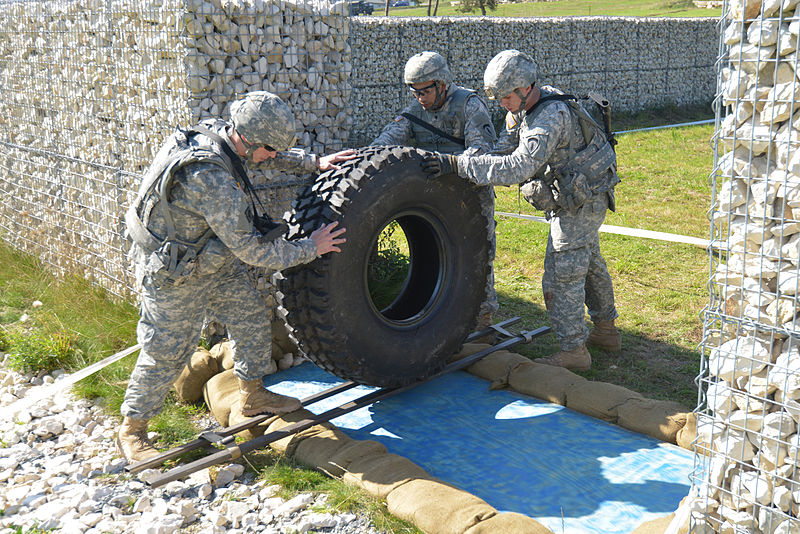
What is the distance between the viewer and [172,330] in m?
3.79

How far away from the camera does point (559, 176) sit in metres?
4.70

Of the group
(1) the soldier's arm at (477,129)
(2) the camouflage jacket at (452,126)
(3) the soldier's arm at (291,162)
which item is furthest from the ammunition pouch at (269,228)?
(1) the soldier's arm at (477,129)

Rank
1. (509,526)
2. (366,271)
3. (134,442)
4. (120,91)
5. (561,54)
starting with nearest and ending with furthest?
(509,526)
(134,442)
(366,271)
(120,91)
(561,54)

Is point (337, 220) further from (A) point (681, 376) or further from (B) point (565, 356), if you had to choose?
(A) point (681, 376)

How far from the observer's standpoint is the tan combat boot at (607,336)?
17.3 feet

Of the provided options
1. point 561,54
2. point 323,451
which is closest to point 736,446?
point 323,451

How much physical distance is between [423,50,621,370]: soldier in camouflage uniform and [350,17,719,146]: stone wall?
5.26 meters

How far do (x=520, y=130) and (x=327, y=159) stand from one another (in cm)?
120

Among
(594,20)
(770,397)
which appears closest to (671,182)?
(594,20)

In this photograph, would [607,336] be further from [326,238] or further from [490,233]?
Answer: [326,238]

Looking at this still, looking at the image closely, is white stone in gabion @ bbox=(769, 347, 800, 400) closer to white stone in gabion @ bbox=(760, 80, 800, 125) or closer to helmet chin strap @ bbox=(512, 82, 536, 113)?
white stone in gabion @ bbox=(760, 80, 800, 125)

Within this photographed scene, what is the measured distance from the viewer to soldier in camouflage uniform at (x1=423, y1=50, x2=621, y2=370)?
173 inches

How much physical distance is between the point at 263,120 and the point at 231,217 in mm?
481

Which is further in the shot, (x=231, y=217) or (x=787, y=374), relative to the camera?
(x=231, y=217)
